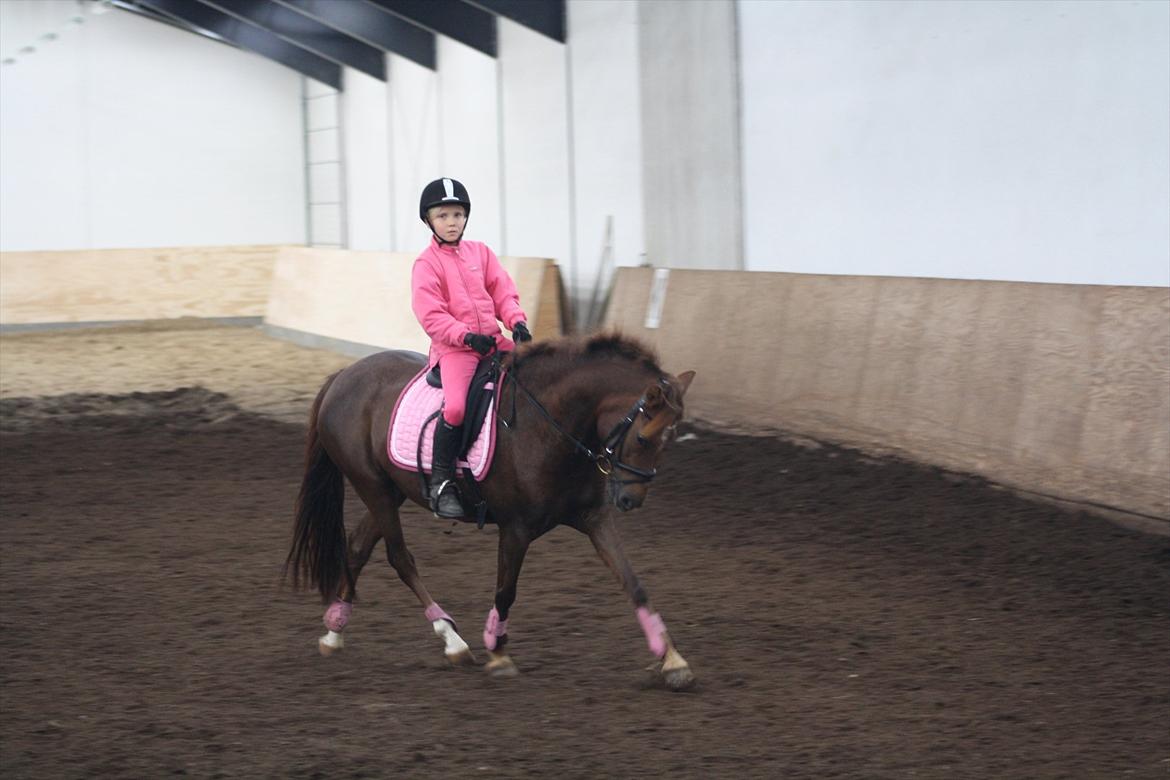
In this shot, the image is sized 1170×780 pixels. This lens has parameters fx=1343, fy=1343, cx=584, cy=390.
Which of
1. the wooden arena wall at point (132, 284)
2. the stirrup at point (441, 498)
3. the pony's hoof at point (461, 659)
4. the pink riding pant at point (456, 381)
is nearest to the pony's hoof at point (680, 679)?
the pony's hoof at point (461, 659)

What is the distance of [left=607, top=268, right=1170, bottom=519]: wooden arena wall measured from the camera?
8.28 meters

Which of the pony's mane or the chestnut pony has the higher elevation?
the pony's mane

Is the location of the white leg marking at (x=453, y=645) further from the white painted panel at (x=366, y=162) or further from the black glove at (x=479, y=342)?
the white painted panel at (x=366, y=162)

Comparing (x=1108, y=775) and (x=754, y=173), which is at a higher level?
(x=754, y=173)

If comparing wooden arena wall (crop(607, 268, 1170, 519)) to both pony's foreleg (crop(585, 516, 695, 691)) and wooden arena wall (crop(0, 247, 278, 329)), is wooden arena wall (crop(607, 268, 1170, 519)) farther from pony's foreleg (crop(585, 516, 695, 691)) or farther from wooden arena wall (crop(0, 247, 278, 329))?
wooden arena wall (crop(0, 247, 278, 329))

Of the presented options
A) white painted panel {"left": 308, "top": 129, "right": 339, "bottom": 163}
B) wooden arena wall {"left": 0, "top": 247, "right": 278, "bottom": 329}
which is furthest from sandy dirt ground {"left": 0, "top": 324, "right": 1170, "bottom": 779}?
white painted panel {"left": 308, "top": 129, "right": 339, "bottom": 163}

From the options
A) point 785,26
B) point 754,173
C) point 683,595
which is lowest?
point 683,595

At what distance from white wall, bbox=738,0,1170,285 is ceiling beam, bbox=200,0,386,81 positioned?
11.1m

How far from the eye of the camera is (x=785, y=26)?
12.9 metres

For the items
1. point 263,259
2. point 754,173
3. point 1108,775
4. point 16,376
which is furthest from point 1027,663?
point 263,259

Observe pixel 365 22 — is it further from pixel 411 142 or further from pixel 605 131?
pixel 605 131

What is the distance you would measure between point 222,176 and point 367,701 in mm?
21717

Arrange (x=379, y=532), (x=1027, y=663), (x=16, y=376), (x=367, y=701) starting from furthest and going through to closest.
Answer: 1. (x=16, y=376)
2. (x=379, y=532)
3. (x=1027, y=663)
4. (x=367, y=701)

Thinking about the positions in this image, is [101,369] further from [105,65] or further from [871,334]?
[871,334]
